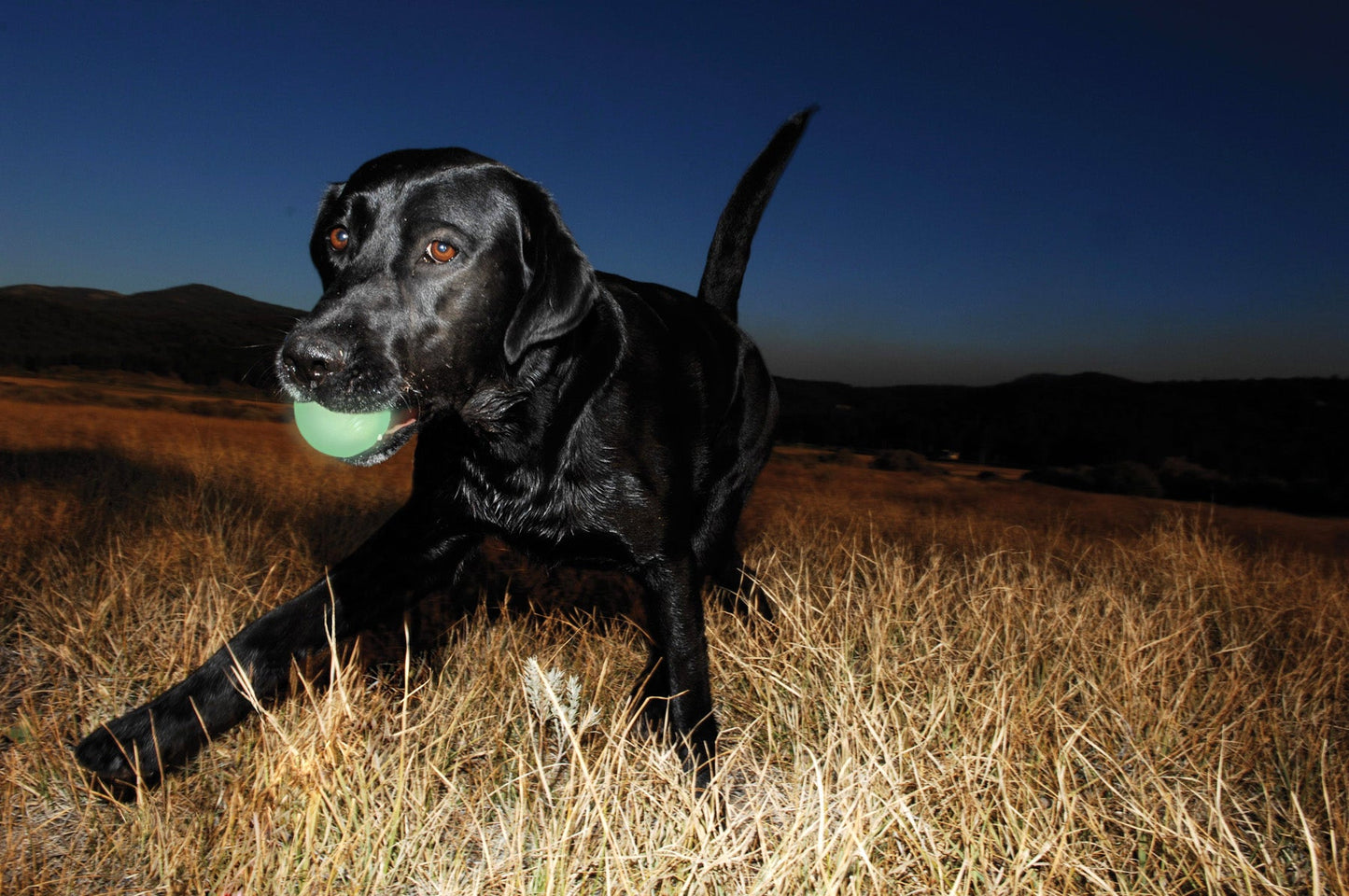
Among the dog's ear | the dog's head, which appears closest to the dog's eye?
the dog's head

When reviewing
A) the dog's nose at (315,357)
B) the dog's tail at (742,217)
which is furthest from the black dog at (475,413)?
the dog's tail at (742,217)

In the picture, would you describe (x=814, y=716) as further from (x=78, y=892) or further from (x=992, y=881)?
(x=78, y=892)

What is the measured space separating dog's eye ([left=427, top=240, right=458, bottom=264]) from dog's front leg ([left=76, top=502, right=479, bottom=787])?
800 mm

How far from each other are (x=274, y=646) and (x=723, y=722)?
140 centimetres

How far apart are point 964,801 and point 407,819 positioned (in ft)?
4.07

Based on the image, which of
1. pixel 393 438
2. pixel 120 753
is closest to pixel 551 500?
pixel 393 438

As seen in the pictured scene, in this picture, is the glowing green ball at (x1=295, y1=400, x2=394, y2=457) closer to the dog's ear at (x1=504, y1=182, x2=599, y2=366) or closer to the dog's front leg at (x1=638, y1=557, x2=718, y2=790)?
the dog's ear at (x1=504, y1=182, x2=599, y2=366)

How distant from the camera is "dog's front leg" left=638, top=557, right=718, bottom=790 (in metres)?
2.43

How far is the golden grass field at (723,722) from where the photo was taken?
67.2 inches

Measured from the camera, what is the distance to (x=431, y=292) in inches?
82.5

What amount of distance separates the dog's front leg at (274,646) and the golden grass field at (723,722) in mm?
94

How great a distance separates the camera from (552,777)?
2.25 m

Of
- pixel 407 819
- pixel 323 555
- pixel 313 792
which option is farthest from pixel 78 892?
pixel 323 555

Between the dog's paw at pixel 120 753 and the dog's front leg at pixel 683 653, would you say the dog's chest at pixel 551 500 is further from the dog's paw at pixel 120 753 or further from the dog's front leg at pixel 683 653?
the dog's paw at pixel 120 753
